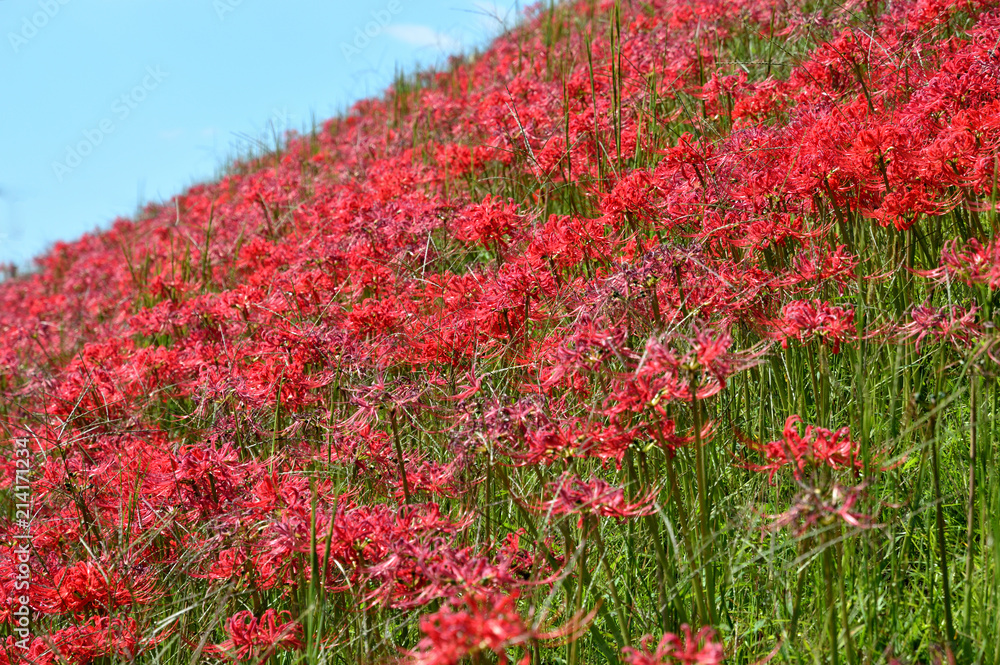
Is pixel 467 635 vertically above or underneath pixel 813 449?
above

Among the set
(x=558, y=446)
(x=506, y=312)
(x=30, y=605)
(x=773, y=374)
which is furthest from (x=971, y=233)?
(x=30, y=605)

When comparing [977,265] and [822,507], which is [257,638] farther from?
[977,265]

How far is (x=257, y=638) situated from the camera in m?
2.16

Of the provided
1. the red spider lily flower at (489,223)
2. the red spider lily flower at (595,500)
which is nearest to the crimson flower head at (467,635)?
the red spider lily flower at (595,500)

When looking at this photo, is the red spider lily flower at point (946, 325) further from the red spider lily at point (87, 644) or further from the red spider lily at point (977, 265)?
Result: the red spider lily at point (87, 644)

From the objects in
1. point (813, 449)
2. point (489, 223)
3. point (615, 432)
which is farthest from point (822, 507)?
point (489, 223)

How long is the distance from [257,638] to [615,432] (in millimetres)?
1197

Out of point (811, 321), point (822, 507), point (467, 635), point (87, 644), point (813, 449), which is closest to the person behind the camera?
point (467, 635)

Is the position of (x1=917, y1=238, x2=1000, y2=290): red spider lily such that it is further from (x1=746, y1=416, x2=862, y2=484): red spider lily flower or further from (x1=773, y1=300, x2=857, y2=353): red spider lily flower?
(x1=746, y1=416, x2=862, y2=484): red spider lily flower

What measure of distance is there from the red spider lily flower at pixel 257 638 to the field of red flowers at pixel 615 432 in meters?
0.01

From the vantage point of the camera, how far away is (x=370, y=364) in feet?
9.92

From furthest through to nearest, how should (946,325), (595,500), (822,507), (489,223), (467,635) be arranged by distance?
(489,223) → (946,325) → (595,500) → (822,507) → (467,635)

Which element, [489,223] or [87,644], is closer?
[87,644]

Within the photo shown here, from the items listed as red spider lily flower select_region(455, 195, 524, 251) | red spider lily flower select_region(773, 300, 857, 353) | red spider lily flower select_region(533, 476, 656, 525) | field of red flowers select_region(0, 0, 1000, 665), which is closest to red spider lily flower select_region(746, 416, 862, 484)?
field of red flowers select_region(0, 0, 1000, 665)
